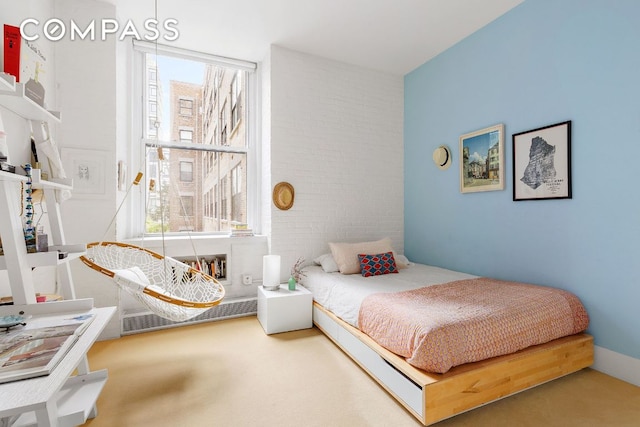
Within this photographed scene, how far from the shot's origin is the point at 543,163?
8.25 feet

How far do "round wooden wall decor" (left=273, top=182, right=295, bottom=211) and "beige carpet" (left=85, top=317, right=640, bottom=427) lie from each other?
1495 mm

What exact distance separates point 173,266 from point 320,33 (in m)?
→ 2.78

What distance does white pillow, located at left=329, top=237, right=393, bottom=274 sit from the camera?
317 cm

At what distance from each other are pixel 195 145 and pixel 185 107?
0.49 metres

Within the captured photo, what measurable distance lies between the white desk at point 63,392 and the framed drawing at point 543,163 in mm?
3166

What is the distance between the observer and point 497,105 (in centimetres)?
291

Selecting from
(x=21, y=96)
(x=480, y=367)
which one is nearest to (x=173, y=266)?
(x=21, y=96)

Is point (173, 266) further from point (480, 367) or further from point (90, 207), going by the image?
point (480, 367)

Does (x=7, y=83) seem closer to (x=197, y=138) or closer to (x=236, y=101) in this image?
(x=197, y=138)

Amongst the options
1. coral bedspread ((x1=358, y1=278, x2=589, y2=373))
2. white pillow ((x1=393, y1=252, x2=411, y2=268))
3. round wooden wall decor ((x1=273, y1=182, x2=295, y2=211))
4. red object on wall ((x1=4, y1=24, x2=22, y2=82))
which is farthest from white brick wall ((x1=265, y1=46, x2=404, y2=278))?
red object on wall ((x1=4, y1=24, x2=22, y2=82))

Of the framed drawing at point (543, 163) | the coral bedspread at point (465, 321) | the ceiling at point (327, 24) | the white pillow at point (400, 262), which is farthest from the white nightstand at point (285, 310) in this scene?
the ceiling at point (327, 24)

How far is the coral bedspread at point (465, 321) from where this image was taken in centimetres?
165

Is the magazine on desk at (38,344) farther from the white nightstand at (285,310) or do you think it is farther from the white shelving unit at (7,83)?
the white nightstand at (285,310)

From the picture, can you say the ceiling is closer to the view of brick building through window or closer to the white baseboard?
the view of brick building through window
